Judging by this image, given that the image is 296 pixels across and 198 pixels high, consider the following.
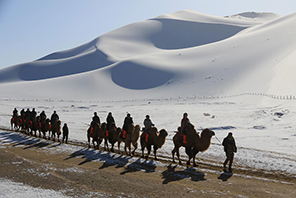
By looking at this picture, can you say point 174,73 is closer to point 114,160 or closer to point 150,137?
point 150,137

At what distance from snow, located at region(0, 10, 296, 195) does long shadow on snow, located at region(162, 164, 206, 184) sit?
9.34 feet

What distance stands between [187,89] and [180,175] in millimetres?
76975

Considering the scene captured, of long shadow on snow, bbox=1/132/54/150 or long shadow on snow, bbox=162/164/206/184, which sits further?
long shadow on snow, bbox=1/132/54/150

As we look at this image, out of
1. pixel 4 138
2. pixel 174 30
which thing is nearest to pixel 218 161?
pixel 4 138

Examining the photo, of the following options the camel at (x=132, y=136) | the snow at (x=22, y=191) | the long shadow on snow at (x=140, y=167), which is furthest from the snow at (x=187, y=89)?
the snow at (x=22, y=191)

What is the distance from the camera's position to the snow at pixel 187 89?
2498 centimetres

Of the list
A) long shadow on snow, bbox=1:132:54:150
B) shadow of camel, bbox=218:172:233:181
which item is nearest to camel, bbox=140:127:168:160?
shadow of camel, bbox=218:172:233:181

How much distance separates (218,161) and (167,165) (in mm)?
2700

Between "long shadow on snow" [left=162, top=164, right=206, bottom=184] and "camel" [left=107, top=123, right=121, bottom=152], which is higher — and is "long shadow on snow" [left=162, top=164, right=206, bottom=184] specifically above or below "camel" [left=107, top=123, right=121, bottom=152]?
below

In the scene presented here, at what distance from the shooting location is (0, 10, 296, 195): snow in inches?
984

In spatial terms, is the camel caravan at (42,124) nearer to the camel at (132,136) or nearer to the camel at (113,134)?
the camel at (113,134)

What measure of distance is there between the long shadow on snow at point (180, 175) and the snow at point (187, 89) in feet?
9.34

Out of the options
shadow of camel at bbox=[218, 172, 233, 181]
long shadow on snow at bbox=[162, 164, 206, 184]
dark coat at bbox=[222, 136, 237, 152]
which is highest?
dark coat at bbox=[222, 136, 237, 152]

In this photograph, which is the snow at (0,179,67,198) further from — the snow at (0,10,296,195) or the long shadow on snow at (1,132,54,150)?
the snow at (0,10,296,195)
